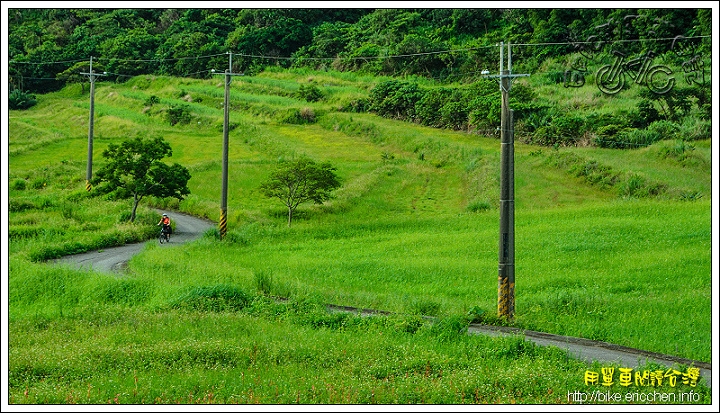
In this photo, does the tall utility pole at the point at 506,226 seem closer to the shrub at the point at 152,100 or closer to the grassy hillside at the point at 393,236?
the grassy hillside at the point at 393,236

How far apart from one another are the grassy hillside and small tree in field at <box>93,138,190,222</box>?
147 centimetres

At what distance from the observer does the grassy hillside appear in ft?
58.3

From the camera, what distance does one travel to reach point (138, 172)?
117ft

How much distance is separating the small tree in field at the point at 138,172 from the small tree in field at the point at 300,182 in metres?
4.63

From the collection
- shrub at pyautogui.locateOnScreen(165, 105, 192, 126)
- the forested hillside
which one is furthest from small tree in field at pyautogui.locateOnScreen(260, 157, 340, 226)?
shrub at pyautogui.locateOnScreen(165, 105, 192, 126)

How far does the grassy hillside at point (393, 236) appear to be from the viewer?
58.3 ft

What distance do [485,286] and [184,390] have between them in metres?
12.3

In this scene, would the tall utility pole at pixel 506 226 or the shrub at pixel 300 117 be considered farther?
the shrub at pixel 300 117

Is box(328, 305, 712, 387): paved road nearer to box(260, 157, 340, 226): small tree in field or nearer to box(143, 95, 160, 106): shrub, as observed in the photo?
box(260, 157, 340, 226): small tree in field

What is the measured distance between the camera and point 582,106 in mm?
47031

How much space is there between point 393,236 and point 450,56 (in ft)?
116

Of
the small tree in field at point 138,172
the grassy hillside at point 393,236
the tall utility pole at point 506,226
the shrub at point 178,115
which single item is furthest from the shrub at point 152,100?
the tall utility pole at point 506,226

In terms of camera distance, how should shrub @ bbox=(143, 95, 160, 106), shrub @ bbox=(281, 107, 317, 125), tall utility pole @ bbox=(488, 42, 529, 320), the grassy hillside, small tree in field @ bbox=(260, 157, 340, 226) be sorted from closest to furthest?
1. tall utility pole @ bbox=(488, 42, 529, 320)
2. the grassy hillside
3. small tree in field @ bbox=(260, 157, 340, 226)
4. shrub @ bbox=(281, 107, 317, 125)
5. shrub @ bbox=(143, 95, 160, 106)

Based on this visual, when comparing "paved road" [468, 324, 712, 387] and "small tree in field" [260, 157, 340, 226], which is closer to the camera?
"paved road" [468, 324, 712, 387]
